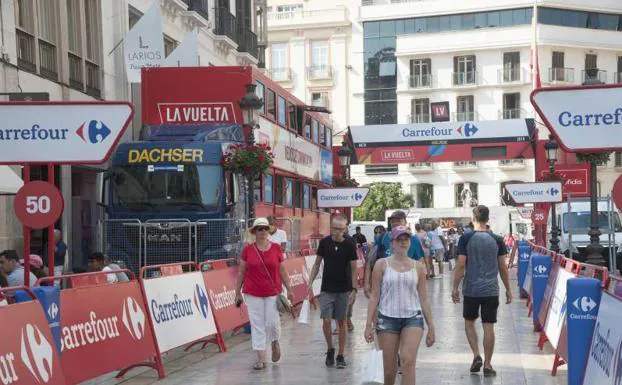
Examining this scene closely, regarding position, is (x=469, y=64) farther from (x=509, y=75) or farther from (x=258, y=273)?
(x=258, y=273)

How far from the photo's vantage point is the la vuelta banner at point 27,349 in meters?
7.16

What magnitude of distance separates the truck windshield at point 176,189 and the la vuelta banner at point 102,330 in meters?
8.10

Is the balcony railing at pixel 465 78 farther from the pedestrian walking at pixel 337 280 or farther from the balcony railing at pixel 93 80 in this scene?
the pedestrian walking at pixel 337 280

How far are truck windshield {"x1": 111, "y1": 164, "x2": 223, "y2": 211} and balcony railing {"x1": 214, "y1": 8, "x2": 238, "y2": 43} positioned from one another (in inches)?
588

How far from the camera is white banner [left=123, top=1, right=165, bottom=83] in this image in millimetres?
22875

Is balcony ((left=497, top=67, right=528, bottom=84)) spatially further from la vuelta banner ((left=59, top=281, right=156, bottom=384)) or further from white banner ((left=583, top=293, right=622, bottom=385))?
white banner ((left=583, top=293, right=622, bottom=385))

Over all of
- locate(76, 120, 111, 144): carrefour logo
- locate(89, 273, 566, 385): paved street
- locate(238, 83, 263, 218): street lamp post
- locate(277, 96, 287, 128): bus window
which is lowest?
locate(89, 273, 566, 385): paved street

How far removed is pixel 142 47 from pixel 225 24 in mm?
11507

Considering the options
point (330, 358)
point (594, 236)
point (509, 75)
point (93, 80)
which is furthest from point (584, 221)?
point (509, 75)

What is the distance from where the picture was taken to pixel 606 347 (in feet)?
23.8

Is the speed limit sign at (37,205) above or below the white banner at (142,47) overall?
below

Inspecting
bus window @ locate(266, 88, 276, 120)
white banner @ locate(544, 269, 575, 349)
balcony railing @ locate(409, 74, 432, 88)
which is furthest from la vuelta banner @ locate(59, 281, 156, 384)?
balcony railing @ locate(409, 74, 432, 88)

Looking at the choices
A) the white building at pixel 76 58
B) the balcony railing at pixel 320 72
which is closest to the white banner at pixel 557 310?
the white building at pixel 76 58

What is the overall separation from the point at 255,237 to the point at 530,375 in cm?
361
